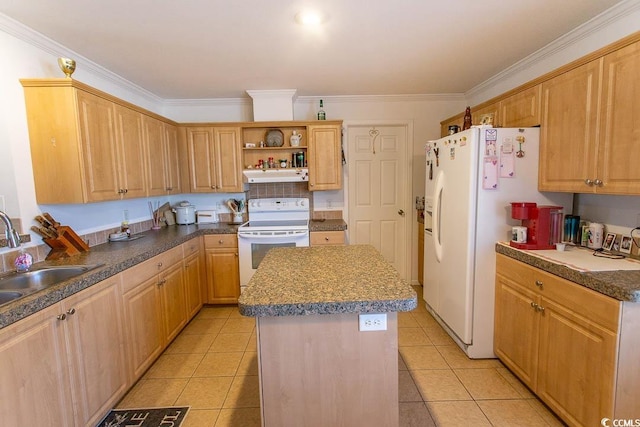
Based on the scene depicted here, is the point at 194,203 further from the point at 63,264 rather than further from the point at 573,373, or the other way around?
the point at 573,373

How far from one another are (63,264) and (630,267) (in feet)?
11.0

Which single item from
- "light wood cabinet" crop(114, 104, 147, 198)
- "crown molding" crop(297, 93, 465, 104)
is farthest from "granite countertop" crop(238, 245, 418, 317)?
"crown molding" crop(297, 93, 465, 104)

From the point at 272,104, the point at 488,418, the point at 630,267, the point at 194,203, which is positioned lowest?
the point at 488,418

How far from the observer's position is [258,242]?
126 inches

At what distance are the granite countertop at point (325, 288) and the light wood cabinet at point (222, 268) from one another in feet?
4.97

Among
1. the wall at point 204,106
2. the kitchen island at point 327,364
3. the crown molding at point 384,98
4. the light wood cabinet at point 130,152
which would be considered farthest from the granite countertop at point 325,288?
the crown molding at point 384,98

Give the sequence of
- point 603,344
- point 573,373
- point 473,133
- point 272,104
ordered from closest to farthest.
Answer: point 603,344 < point 573,373 < point 473,133 < point 272,104

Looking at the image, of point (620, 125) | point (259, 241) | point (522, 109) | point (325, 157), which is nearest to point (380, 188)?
point (325, 157)

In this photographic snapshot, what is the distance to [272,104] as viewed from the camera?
3.42m

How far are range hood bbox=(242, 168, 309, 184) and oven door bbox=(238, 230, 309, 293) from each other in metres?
0.65

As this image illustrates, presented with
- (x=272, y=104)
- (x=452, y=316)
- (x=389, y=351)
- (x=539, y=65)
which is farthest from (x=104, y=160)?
(x=539, y=65)

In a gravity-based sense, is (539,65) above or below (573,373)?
above

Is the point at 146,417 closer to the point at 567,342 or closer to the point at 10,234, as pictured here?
the point at 10,234

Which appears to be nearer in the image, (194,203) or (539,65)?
(539,65)
